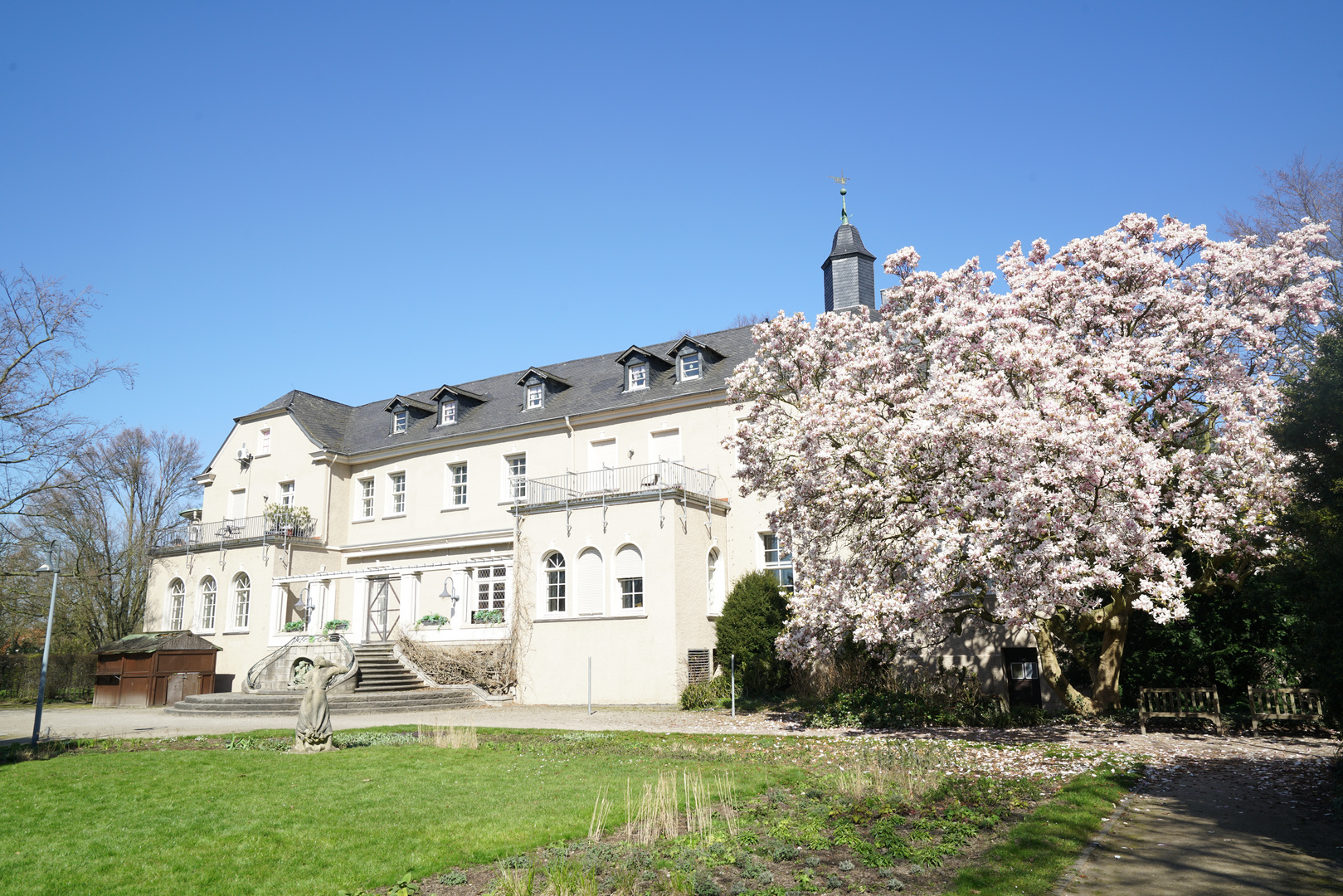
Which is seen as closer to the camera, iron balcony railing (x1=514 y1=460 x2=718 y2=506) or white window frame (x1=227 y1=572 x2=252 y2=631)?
iron balcony railing (x1=514 y1=460 x2=718 y2=506)

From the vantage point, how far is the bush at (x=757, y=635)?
20.8 m

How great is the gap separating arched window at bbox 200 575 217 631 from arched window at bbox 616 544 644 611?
17.6 meters

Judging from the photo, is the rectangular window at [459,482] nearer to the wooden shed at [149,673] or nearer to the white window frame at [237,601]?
the white window frame at [237,601]

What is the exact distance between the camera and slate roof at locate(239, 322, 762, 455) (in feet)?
86.8

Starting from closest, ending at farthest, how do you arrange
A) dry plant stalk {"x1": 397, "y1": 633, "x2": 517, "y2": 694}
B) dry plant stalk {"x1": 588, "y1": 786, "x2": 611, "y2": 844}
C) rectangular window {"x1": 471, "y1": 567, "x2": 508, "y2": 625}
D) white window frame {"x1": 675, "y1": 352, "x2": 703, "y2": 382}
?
dry plant stalk {"x1": 588, "y1": 786, "x2": 611, "y2": 844} < dry plant stalk {"x1": 397, "y1": 633, "x2": 517, "y2": 694} < rectangular window {"x1": 471, "y1": 567, "x2": 508, "y2": 625} < white window frame {"x1": 675, "y1": 352, "x2": 703, "y2": 382}

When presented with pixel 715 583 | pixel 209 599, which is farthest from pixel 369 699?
pixel 209 599

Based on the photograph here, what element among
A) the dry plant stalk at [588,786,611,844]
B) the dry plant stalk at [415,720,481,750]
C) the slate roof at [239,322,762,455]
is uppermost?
the slate roof at [239,322,762,455]

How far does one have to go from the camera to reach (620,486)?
24359 mm

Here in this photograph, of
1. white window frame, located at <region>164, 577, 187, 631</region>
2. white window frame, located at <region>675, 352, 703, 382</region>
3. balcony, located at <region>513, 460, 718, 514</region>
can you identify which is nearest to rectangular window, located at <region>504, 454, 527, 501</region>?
balcony, located at <region>513, 460, 718, 514</region>

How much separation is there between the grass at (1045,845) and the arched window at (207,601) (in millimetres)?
30964

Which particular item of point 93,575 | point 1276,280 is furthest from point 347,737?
point 93,575

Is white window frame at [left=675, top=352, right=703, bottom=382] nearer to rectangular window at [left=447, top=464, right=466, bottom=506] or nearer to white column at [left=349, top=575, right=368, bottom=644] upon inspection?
rectangular window at [left=447, top=464, right=466, bottom=506]

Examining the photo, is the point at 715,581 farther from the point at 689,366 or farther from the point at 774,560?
the point at 689,366

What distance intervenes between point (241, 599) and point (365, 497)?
5557 mm
